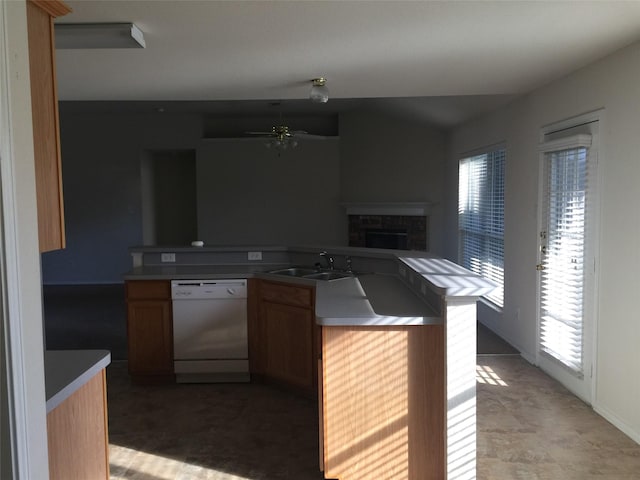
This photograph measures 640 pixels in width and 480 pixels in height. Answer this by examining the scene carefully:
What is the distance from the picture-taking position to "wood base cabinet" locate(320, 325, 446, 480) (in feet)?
8.66

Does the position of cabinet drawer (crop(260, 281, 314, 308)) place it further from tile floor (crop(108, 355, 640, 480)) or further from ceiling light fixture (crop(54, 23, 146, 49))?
ceiling light fixture (crop(54, 23, 146, 49))

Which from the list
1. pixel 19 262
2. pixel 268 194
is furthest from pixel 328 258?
pixel 268 194

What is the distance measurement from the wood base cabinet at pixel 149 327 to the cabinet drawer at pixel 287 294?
783mm

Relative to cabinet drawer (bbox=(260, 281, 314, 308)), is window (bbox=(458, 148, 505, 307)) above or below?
above

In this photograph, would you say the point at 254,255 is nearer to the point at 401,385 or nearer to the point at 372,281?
the point at 372,281

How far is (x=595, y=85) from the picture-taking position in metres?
3.66

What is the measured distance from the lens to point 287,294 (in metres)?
4.09

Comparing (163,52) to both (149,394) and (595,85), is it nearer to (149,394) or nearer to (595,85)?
(149,394)

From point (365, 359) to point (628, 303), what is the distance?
176 centimetres

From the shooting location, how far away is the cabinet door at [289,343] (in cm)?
398

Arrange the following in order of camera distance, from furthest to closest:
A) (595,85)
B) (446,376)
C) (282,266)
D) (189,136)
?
(189,136), (282,266), (595,85), (446,376)

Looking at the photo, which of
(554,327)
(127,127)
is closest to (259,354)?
(554,327)

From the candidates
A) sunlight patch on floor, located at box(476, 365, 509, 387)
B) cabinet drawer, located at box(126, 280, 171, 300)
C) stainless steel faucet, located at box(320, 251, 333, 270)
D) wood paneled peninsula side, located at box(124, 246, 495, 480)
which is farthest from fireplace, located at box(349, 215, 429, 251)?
wood paneled peninsula side, located at box(124, 246, 495, 480)

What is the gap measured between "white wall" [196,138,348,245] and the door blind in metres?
4.94
